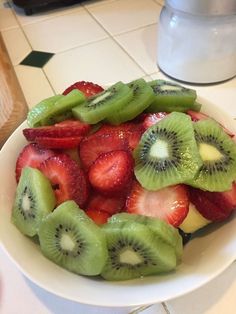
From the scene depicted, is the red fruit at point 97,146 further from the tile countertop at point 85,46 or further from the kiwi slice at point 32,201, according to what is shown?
the tile countertop at point 85,46

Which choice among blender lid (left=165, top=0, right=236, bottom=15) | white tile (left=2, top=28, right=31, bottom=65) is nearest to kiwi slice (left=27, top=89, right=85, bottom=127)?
blender lid (left=165, top=0, right=236, bottom=15)

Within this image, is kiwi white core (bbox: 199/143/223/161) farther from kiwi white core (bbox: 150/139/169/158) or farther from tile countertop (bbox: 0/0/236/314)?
tile countertop (bbox: 0/0/236/314)

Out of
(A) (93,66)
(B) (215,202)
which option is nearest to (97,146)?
(B) (215,202)

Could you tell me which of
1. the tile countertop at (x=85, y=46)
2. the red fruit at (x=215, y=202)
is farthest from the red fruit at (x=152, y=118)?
the tile countertop at (x=85, y=46)

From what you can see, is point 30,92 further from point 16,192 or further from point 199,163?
point 199,163

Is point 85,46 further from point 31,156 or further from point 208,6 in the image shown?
point 31,156
